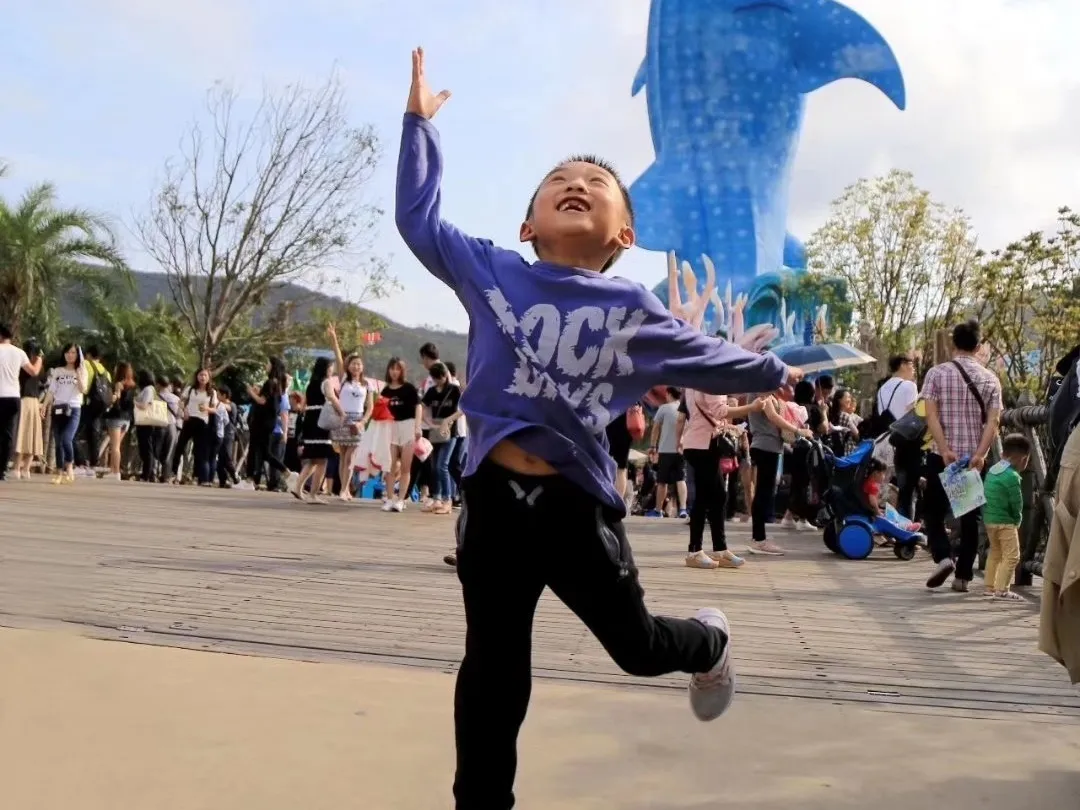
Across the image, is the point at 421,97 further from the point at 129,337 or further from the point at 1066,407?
the point at 129,337

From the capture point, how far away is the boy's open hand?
283 cm

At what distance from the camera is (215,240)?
2645cm

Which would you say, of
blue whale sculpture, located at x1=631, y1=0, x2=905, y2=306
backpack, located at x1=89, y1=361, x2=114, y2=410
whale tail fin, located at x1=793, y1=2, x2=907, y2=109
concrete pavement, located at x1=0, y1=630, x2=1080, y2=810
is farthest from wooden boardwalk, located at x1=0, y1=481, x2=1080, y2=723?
whale tail fin, located at x1=793, y1=2, x2=907, y2=109

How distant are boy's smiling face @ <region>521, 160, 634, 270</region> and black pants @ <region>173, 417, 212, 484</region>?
14477 mm

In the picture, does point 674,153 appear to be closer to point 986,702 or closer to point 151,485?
point 151,485

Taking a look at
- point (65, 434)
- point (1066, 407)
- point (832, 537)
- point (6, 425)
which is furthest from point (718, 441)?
point (65, 434)

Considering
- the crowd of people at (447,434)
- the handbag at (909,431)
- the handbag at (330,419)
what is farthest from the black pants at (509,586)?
the handbag at (330,419)

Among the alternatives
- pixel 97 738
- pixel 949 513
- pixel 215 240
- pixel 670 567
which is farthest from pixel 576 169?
pixel 215 240

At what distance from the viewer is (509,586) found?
2.47 m

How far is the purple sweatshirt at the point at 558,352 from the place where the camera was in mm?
2527

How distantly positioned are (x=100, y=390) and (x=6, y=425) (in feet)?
9.58

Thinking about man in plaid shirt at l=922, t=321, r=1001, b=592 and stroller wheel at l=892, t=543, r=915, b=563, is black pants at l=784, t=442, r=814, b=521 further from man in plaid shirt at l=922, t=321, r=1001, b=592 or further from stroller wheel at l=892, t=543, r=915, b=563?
man in plaid shirt at l=922, t=321, r=1001, b=592

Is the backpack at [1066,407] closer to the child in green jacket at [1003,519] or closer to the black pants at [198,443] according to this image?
the child in green jacket at [1003,519]

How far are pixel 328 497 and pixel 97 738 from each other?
37.7ft
